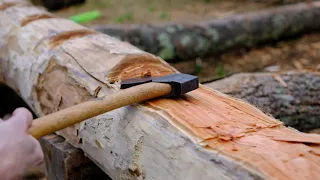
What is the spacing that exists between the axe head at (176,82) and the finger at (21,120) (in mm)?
462

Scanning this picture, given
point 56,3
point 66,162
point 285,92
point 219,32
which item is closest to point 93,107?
point 66,162

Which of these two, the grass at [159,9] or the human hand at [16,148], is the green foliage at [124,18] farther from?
the human hand at [16,148]

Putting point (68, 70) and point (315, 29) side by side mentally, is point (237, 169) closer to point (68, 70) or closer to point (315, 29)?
point (68, 70)

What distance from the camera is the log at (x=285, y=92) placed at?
3.04 meters

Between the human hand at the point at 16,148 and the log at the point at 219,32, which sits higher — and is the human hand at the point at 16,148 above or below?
above

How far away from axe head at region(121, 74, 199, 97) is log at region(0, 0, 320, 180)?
33 millimetres

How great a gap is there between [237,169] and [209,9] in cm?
529

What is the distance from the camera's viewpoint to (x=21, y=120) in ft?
4.95

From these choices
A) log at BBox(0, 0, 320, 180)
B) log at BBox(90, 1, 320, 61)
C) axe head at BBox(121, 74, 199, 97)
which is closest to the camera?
log at BBox(0, 0, 320, 180)

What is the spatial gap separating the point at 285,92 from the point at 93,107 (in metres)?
1.76

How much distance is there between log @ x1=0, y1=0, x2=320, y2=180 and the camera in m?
1.44

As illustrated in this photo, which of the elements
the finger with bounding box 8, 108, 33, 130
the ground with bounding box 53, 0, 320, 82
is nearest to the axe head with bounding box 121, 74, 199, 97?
the finger with bounding box 8, 108, 33, 130

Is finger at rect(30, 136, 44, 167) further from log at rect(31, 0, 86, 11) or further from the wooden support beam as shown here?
log at rect(31, 0, 86, 11)

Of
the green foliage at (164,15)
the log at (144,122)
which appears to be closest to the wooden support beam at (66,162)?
the log at (144,122)
